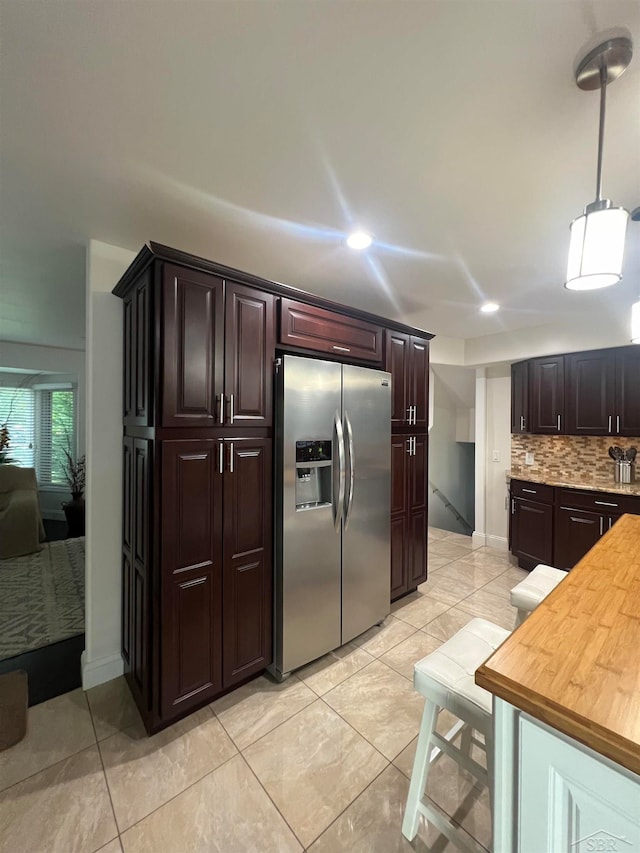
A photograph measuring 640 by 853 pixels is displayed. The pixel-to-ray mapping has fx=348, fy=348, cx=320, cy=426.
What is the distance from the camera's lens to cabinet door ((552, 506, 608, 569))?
3.25 m

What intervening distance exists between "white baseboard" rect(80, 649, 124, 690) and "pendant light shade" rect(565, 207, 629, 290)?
2.96 meters

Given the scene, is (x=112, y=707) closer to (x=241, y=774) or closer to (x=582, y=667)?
(x=241, y=774)

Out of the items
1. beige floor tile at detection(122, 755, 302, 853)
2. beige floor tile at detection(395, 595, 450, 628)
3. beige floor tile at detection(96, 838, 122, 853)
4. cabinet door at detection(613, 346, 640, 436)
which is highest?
cabinet door at detection(613, 346, 640, 436)

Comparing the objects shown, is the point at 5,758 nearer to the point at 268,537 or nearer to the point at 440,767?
the point at 268,537

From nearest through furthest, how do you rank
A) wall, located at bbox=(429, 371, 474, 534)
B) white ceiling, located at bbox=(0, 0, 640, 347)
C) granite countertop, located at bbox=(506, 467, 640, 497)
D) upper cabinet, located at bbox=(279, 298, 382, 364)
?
white ceiling, located at bbox=(0, 0, 640, 347) < upper cabinet, located at bbox=(279, 298, 382, 364) < granite countertop, located at bbox=(506, 467, 640, 497) < wall, located at bbox=(429, 371, 474, 534)

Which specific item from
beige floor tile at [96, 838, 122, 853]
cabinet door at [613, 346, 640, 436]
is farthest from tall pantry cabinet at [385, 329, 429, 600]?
beige floor tile at [96, 838, 122, 853]

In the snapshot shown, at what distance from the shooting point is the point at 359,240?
2.04 metres

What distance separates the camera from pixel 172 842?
1.27m

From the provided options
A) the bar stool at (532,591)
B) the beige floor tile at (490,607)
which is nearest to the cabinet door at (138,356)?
the bar stool at (532,591)

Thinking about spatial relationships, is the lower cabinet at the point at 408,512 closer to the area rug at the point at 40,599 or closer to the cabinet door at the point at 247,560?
the cabinet door at the point at 247,560

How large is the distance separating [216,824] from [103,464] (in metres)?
1.75

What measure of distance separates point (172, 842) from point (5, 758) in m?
0.95

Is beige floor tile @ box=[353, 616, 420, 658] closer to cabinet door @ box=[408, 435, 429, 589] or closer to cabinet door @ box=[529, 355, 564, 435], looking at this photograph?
cabinet door @ box=[408, 435, 429, 589]

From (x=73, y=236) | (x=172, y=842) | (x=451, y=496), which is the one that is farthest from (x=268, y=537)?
(x=451, y=496)
